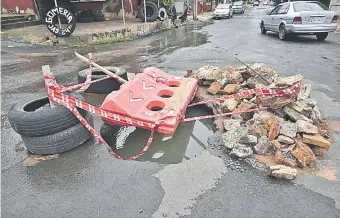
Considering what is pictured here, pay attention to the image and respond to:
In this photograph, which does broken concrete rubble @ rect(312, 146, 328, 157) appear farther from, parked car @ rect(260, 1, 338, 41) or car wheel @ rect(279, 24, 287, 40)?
car wheel @ rect(279, 24, 287, 40)

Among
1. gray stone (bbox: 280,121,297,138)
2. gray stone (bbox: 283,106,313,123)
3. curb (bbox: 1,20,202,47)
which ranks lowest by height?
gray stone (bbox: 280,121,297,138)

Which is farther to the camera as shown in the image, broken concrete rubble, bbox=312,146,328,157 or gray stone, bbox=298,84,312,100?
gray stone, bbox=298,84,312,100

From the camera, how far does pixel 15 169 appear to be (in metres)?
3.79

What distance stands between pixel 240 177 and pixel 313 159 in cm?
105

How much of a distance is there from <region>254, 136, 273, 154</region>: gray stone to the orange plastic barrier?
1298 mm

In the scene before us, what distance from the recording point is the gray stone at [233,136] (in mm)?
3947

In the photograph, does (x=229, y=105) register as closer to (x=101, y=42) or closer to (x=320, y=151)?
(x=320, y=151)

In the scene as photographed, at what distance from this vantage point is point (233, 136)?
4008mm

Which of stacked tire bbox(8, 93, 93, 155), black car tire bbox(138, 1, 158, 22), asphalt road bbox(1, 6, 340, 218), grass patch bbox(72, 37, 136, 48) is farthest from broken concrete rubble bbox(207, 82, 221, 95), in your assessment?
black car tire bbox(138, 1, 158, 22)

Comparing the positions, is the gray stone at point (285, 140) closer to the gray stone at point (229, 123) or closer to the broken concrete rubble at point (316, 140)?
the broken concrete rubble at point (316, 140)

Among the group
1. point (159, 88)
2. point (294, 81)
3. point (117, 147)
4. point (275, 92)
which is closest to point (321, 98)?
point (294, 81)

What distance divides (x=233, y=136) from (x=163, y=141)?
1179 millimetres

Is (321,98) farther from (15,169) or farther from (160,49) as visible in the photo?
(160,49)

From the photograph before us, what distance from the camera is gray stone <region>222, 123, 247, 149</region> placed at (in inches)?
155
